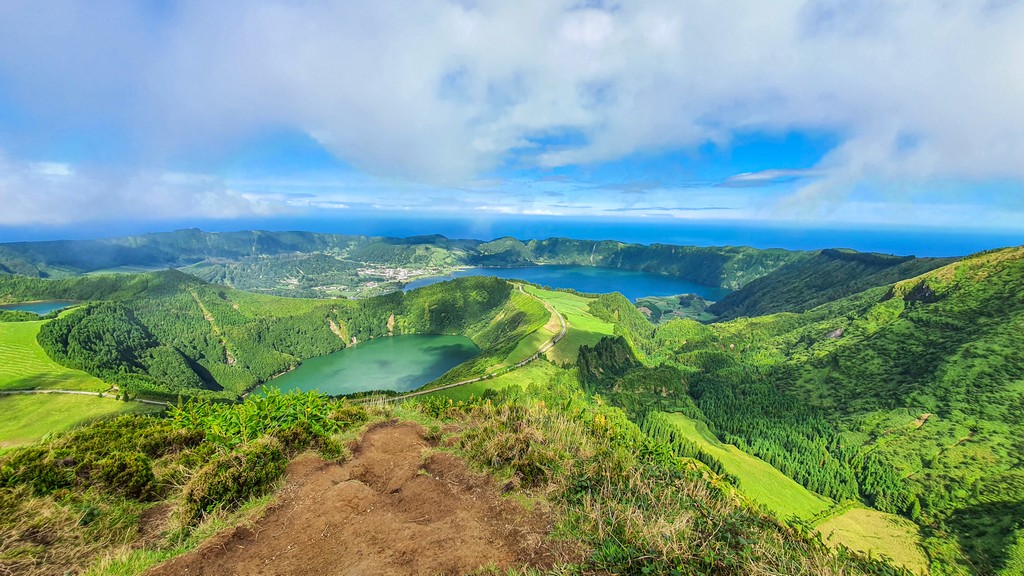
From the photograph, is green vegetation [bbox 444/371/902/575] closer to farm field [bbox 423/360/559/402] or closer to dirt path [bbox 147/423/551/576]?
dirt path [bbox 147/423/551/576]

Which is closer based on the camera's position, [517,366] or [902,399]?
[902,399]

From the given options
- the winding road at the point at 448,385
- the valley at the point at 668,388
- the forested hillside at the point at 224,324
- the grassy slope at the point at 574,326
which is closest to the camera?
the valley at the point at 668,388

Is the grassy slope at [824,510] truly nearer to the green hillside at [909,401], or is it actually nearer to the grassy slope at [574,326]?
the green hillside at [909,401]

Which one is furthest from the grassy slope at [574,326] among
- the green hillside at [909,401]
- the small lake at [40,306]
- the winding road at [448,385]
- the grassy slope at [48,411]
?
the small lake at [40,306]

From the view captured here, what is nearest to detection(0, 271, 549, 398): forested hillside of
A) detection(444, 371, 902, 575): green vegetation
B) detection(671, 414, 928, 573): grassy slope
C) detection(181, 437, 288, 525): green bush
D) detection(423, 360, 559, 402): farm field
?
detection(423, 360, 559, 402): farm field

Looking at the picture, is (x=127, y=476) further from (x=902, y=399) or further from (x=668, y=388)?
(x=902, y=399)

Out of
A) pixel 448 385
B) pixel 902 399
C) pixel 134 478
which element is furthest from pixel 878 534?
pixel 134 478

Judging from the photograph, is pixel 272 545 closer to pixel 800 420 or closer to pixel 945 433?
pixel 800 420
